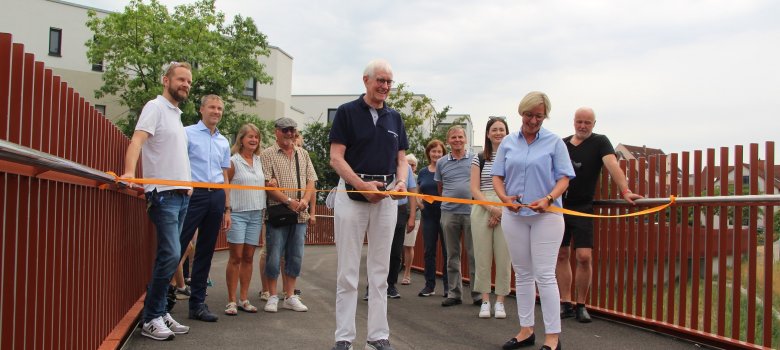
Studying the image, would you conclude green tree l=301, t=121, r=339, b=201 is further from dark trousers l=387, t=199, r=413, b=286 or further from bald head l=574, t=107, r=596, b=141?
bald head l=574, t=107, r=596, b=141

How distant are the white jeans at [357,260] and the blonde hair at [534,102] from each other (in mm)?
1305

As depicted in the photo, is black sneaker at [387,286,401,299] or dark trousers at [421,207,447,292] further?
dark trousers at [421,207,447,292]

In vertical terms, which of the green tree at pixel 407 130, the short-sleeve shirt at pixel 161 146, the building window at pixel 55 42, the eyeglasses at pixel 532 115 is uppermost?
the building window at pixel 55 42

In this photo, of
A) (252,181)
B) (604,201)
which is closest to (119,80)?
(252,181)

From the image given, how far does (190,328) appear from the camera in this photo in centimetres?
562

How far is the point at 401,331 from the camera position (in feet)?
19.0

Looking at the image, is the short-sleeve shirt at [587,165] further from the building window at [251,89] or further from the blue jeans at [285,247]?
the building window at [251,89]

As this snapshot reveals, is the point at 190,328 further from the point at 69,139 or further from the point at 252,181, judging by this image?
the point at 69,139

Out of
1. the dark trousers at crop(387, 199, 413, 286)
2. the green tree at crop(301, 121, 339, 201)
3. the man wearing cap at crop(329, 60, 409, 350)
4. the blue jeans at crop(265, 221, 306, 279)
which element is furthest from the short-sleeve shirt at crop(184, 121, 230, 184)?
the green tree at crop(301, 121, 339, 201)

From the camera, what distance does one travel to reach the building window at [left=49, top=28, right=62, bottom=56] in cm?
3412

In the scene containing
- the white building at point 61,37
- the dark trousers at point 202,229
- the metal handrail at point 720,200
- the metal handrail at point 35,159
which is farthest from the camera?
the white building at point 61,37

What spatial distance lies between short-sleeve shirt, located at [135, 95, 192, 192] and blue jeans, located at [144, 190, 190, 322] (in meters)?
0.10

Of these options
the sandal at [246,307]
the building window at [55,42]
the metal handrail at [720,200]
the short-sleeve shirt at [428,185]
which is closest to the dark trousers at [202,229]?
the sandal at [246,307]

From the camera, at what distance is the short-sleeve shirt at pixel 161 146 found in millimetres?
4855
